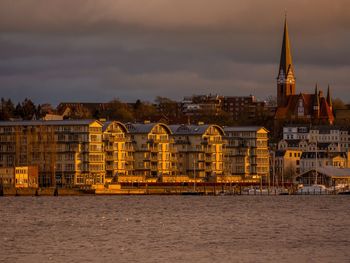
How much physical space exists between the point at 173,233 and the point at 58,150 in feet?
321

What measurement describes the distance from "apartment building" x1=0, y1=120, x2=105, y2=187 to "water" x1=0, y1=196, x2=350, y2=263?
1828 inches

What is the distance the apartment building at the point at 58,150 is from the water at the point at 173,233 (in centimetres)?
4643

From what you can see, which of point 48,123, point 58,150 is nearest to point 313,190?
point 58,150

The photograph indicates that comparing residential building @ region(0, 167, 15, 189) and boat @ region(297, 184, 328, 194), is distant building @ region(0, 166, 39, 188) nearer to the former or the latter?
residential building @ region(0, 167, 15, 189)

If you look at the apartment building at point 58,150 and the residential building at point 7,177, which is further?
the apartment building at point 58,150

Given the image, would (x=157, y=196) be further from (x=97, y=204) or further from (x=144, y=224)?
(x=144, y=224)

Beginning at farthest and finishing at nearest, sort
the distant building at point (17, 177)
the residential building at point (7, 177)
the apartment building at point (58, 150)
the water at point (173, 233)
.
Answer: the apartment building at point (58, 150) → the distant building at point (17, 177) → the residential building at point (7, 177) → the water at point (173, 233)

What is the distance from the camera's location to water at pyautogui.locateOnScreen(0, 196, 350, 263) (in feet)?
247

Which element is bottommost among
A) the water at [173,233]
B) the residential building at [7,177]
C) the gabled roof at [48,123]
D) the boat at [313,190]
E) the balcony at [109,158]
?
the water at [173,233]

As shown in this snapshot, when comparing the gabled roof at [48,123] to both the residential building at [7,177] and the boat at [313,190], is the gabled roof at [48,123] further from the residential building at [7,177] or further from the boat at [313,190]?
the boat at [313,190]

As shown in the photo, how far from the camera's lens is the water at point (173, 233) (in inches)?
2970

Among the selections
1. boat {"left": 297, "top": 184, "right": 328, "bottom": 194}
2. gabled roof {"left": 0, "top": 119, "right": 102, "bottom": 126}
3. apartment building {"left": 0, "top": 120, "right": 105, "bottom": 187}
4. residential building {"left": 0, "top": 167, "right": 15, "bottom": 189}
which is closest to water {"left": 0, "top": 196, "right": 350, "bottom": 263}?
residential building {"left": 0, "top": 167, "right": 15, "bottom": 189}

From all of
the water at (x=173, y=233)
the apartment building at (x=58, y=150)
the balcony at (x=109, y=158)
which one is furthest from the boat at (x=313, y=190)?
the water at (x=173, y=233)

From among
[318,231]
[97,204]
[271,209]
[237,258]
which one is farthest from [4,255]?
[97,204]
